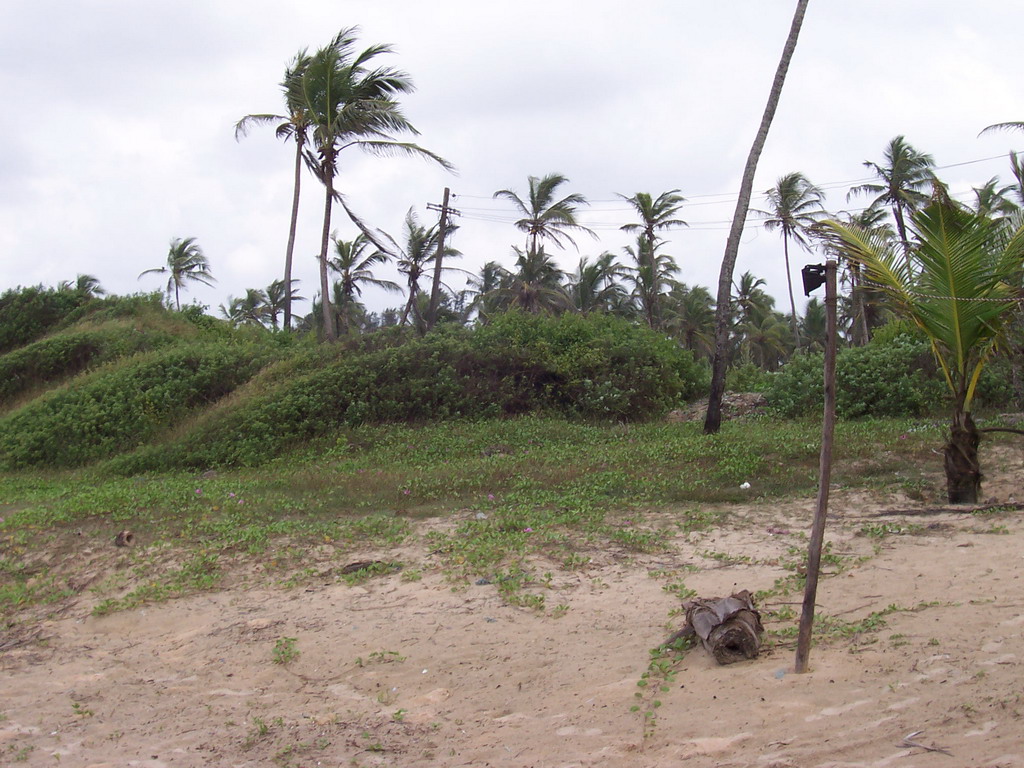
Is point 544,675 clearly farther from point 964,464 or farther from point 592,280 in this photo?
point 592,280

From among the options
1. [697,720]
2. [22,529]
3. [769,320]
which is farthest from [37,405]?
[769,320]

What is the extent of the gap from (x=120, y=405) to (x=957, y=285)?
13.1 metres

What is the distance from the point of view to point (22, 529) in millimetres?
8570

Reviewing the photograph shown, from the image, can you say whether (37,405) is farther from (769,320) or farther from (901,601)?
(769,320)

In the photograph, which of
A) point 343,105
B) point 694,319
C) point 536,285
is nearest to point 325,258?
point 343,105

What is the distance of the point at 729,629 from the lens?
482 cm

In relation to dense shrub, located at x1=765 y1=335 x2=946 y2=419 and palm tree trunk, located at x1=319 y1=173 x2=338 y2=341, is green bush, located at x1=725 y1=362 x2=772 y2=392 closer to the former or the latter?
dense shrub, located at x1=765 y1=335 x2=946 y2=419

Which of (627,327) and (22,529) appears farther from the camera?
(627,327)

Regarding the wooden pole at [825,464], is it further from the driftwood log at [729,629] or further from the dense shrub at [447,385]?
the dense shrub at [447,385]

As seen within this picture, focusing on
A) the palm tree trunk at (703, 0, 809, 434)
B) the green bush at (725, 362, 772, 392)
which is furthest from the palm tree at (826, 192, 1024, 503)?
the green bush at (725, 362, 772, 392)

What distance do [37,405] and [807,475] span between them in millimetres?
13610

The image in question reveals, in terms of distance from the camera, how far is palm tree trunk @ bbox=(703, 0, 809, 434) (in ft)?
42.5

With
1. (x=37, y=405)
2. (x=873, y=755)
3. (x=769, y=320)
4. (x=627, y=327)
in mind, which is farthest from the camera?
(x=769, y=320)

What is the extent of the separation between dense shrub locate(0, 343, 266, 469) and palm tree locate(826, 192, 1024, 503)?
11.7 meters
